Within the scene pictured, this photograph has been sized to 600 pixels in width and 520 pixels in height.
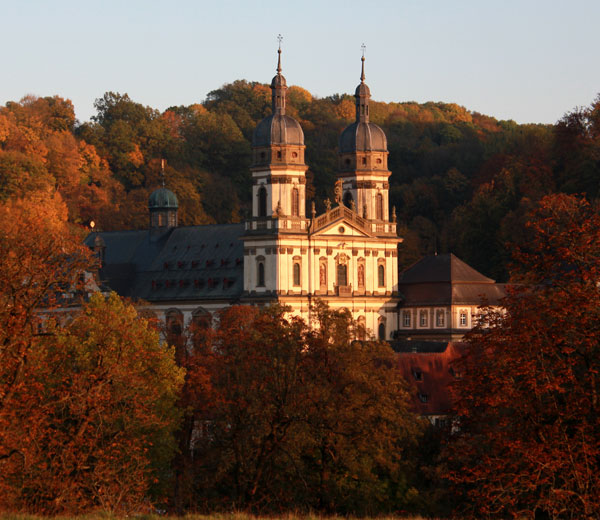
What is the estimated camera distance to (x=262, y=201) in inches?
3738

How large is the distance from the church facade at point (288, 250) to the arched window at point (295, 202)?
0.21 ft

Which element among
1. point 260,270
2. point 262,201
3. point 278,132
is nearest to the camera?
point 260,270

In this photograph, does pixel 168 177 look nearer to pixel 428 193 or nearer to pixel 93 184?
pixel 93 184

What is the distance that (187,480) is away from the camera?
4622 centimetres

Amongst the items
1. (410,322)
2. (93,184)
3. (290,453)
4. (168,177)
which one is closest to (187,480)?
(290,453)

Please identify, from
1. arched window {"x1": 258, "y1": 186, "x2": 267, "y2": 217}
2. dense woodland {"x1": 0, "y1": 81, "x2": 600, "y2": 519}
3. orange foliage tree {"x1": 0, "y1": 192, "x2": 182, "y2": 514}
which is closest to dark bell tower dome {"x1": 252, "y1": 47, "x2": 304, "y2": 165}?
arched window {"x1": 258, "y1": 186, "x2": 267, "y2": 217}

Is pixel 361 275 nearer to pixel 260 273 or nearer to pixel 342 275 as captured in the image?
pixel 342 275

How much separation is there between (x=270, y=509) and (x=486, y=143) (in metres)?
104

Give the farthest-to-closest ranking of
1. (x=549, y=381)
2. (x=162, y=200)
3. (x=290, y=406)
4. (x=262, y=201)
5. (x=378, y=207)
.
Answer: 1. (x=162, y=200)
2. (x=378, y=207)
3. (x=262, y=201)
4. (x=290, y=406)
5. (x=549, y=381)

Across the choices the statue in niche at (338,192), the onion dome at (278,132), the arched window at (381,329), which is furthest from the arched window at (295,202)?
the arched window at (381,329)

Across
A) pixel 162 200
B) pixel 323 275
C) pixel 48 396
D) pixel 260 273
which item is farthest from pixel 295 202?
pixel 48 396

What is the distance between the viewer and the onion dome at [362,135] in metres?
101

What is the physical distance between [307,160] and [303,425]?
3544 inches

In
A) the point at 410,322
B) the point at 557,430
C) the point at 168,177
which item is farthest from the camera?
the point at 168,177
